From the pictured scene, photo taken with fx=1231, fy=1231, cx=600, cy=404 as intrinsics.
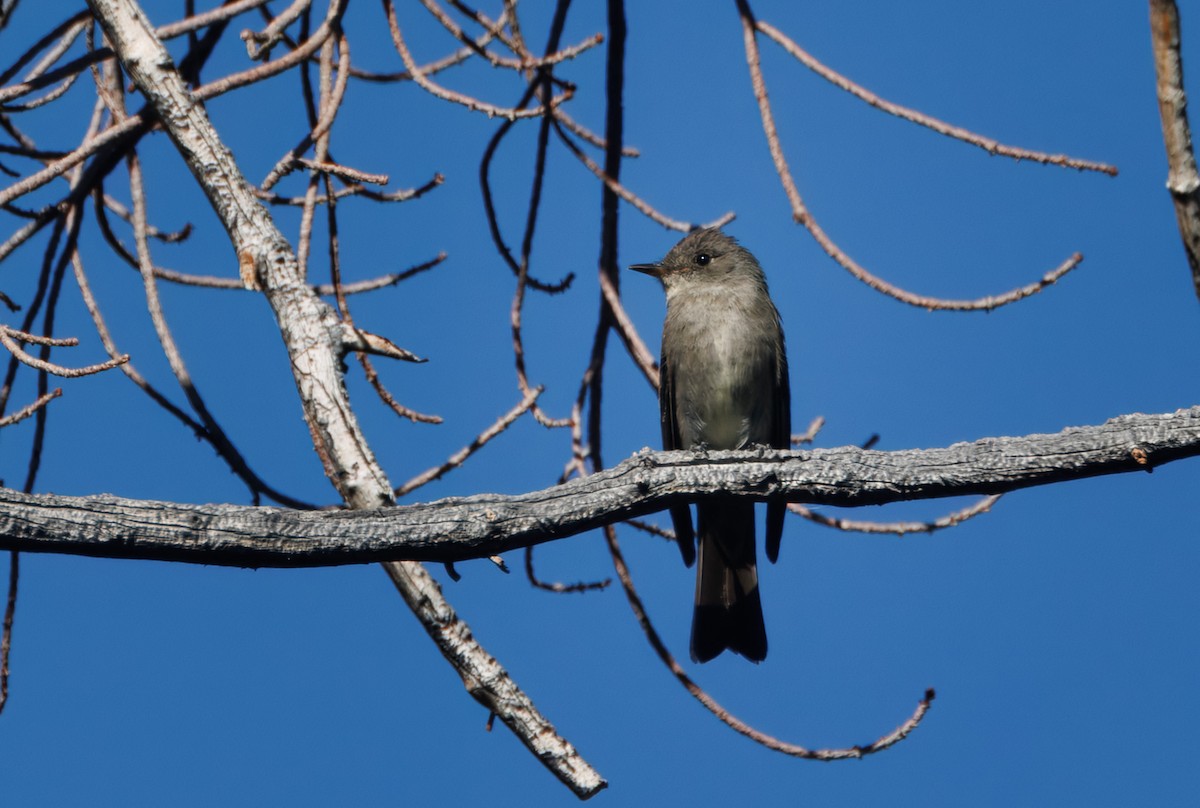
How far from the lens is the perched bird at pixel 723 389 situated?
5.20 meters

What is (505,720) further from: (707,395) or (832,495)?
(707,395)

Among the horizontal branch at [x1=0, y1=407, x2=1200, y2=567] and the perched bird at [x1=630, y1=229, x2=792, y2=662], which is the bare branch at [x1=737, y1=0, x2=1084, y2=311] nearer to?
the horizontal branch at [x1=0, y1=407, x2=1200, y2=567]

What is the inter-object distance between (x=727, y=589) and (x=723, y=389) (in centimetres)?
88

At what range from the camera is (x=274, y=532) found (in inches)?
116

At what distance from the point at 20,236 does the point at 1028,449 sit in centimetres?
319

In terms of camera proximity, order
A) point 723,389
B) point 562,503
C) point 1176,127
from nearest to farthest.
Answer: point 1176,127
point 562,503
point 723,389

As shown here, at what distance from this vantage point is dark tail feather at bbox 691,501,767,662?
499cm

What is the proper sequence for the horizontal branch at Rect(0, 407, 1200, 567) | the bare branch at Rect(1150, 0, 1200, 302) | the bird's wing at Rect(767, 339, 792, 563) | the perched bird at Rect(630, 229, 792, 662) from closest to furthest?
the bare branch at Rect(1150, 0, 1200, 302) → the horizontal branch at Rect(0, 407, 1200, 567) → the perched bird at Rect(630, 229, 792, 662) → the bird's wing at Rect(767, 339, 792, 563)

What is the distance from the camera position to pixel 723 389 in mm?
5457

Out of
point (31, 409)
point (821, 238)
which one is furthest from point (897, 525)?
point (31, 409)

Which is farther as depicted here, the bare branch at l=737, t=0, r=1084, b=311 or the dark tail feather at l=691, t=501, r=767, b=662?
the dark tail feather at l=691, t=501, r=767, b=662

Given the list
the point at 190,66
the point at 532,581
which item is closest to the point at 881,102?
the point at 532,581

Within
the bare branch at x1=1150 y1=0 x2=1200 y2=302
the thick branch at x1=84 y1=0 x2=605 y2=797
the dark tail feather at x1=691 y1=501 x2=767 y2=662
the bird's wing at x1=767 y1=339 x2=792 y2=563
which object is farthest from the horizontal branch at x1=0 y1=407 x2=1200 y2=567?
the bird's wing at x1=767 y1=339 x2=792 y2=563

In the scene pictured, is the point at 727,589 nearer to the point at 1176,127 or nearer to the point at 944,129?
the point at 944,129
